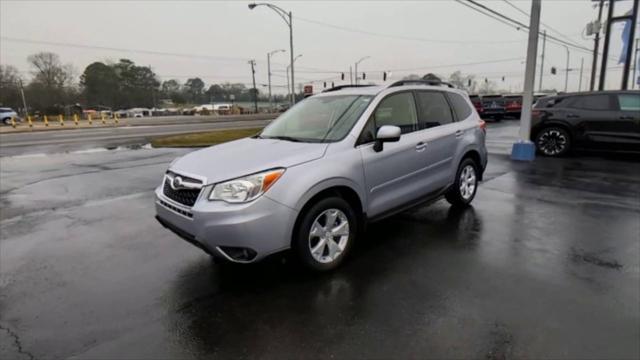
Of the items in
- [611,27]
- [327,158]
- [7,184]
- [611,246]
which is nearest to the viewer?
[327,158]

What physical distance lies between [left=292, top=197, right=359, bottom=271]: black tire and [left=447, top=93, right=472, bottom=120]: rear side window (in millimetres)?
2709

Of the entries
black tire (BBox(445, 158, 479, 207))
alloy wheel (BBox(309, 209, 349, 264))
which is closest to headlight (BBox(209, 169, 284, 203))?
alloy wheel (BBox(309, 209, 349, 264))

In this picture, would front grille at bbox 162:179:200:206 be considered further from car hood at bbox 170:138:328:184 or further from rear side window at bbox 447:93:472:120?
rear side window at bbox 447:93:472:120

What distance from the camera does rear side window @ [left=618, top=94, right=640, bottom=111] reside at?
9.46 meters

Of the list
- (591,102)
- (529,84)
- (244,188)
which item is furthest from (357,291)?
(591,102)

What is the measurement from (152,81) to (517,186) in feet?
326

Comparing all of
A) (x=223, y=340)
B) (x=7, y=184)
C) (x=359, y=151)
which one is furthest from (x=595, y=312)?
(x=7, y=184)

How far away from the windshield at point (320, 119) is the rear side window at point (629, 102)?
8.51 metres

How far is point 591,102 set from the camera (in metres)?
10.2

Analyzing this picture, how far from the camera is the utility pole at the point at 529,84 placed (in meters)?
9.48

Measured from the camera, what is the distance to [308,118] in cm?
481

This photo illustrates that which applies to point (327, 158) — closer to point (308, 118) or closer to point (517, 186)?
point (308, 118)

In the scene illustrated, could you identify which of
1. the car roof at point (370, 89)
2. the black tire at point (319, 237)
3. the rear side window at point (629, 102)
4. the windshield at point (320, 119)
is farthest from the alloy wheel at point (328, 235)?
the rear side window at point (629, 102)

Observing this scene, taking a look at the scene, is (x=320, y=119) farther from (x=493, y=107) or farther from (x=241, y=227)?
(x=493, y=107)
